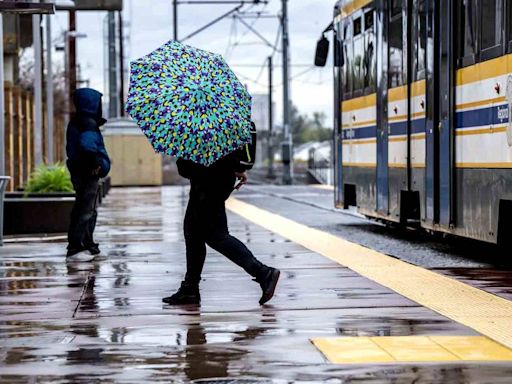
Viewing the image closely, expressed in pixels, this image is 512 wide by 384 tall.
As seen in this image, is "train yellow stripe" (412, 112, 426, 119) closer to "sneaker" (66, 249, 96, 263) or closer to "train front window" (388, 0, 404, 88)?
"train front window" (388, 0, 404, 88)

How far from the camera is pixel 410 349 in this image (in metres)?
9.75

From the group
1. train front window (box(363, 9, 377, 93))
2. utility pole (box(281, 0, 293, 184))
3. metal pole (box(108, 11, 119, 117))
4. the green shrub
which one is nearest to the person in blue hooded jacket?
train front window (box(363, 9, 377, 93))

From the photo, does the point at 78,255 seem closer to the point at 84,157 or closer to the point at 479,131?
the point at 84,157

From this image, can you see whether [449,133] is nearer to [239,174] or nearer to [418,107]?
[418,107]

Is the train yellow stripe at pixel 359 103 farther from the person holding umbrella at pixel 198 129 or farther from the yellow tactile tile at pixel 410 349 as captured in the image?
the yellow tactile tile at pixel 410 349

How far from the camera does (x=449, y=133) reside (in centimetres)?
1706

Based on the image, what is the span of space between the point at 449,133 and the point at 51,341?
7681 mm

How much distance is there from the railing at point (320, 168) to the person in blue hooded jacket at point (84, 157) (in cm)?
4946

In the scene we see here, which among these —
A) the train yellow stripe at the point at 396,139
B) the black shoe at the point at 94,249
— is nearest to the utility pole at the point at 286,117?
the train yellow stripe at the point at 396,139

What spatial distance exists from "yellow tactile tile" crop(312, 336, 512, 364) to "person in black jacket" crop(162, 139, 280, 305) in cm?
233

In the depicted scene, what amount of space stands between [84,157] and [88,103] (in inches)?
22.9

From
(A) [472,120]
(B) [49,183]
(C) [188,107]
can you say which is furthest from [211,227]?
(B) [49,183]

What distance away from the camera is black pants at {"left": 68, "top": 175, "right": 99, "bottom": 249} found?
17203mm

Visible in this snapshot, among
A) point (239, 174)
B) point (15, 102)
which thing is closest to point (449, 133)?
point (239, 174)
